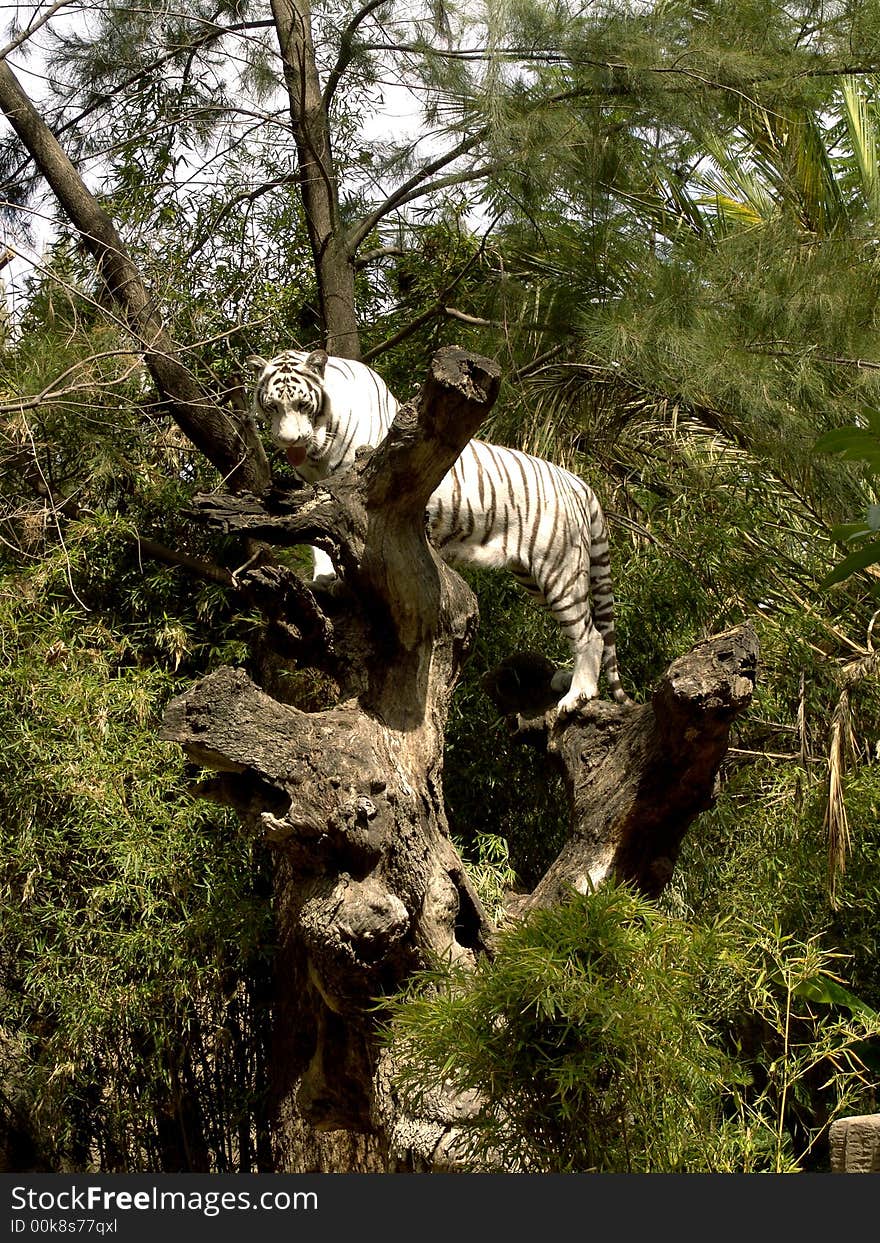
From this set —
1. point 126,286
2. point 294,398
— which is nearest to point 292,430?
point 294,398

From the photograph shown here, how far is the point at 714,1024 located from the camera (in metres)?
3.66

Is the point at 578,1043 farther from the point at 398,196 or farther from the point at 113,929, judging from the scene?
the point at 398,196

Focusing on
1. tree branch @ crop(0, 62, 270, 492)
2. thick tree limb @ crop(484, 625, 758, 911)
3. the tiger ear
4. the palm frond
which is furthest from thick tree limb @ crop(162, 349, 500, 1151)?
the palm frond

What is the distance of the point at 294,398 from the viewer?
3414 mm

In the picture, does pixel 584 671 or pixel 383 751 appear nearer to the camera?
pixel 383 751

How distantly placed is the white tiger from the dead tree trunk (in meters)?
0.28

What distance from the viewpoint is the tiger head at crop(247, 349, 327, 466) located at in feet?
11.2

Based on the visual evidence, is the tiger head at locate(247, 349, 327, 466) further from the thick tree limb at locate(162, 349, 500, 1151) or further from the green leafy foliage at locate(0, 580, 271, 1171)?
the green leafy foliage at locate(0, 580, 271, 1171)

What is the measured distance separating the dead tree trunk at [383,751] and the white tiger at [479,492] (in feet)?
0.91

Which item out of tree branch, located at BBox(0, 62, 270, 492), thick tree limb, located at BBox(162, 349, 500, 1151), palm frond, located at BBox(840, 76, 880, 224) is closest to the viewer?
thick tree limb, located at BBox(162, 349, 500, 1151)

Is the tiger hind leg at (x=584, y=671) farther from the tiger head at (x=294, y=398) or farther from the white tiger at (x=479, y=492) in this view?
the tiger head at (x=294, y=398)

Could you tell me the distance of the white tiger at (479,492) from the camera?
11.3ft

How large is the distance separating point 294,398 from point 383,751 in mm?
992

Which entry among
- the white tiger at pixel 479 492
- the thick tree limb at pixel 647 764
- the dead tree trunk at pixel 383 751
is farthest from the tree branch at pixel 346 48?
the thick tree limb at pixel 647 764
